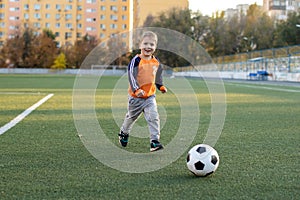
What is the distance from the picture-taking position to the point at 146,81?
5594mm

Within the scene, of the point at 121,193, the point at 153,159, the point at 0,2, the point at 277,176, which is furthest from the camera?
the point at 0,2

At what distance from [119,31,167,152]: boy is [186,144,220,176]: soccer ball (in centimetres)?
116

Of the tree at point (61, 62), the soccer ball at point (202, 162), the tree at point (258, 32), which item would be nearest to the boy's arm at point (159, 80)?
the soccer ball at point (202, 162)

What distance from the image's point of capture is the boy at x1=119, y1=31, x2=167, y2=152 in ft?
17.9

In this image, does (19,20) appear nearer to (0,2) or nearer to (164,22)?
(0,2)

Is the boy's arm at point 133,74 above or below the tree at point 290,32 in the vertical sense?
below

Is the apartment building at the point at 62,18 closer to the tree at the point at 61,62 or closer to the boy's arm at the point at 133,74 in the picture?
the tree at the point at 61,62

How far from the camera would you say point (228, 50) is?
75.1m

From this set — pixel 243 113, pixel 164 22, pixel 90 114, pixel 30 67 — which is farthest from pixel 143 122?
pixel 30 67

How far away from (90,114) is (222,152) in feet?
17.1

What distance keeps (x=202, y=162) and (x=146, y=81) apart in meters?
1.58

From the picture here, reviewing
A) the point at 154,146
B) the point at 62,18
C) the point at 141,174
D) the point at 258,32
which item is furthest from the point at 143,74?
the point at 62,18

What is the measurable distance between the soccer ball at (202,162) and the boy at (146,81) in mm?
1165

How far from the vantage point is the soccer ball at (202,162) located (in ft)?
13.9
